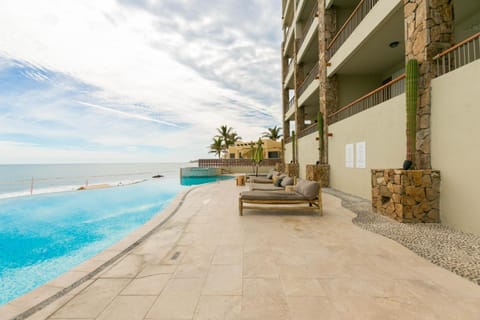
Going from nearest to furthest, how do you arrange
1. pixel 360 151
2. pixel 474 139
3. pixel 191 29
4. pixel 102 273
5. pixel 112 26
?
pixel 102 273 → pixel 474 139 → pixel 360 151 → pixel 112 26 → pixel 191 29

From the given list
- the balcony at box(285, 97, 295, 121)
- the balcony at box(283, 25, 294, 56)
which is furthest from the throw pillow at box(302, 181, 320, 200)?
the balcony at box(283, 25, 294, 56)

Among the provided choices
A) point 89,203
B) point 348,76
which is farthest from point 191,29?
point 89,203

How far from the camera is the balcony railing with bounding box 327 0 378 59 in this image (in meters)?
8.03

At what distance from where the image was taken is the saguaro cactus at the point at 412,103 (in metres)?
5.04

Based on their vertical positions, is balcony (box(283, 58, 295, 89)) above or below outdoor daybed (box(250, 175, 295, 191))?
above

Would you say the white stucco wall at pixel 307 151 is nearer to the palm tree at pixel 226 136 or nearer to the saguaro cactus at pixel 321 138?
the saguaro cactus at pixel 321 138

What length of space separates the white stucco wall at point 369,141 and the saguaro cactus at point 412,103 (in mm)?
927

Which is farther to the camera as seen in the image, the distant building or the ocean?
the distant building

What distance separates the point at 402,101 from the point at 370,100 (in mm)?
2804

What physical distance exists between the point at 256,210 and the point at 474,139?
4920 millimetres

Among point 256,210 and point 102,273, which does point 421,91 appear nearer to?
point 256,210

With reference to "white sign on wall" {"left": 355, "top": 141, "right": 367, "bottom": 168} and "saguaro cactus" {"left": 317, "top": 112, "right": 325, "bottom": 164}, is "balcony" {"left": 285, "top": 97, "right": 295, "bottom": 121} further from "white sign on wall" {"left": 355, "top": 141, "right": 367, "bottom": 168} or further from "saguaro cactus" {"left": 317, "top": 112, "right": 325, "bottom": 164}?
"white sign on wall" {"left": 355, "top": 141, "right": 367, "bottom": 168}

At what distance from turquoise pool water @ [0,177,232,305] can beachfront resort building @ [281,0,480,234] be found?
7.54m

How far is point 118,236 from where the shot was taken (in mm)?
5949
